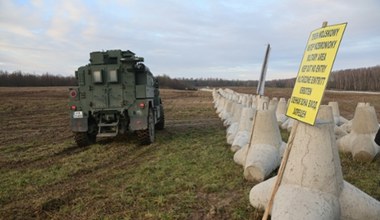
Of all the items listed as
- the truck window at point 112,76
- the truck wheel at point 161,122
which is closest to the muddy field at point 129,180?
the truck window at point 112,76

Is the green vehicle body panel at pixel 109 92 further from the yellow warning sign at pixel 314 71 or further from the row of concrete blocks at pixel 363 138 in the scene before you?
the yellow warning sign at pixel 314 71

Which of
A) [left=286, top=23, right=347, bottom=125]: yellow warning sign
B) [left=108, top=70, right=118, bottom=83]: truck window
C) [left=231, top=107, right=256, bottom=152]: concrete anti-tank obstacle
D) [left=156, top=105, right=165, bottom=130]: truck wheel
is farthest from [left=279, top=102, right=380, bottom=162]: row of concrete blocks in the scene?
[left=156, top=105, right=165, bottom=130]: truck wheel

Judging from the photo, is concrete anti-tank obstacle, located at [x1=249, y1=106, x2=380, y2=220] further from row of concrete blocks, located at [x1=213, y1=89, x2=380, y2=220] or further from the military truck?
the military truck

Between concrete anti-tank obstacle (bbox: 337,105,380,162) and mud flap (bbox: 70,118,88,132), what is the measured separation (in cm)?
638

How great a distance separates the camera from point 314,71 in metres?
4.06

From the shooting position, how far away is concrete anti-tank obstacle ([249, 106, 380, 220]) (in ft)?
12.7

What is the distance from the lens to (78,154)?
367 inches

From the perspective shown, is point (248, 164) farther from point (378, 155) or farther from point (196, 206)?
point (378, 155)

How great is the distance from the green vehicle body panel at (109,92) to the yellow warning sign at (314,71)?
6.43m

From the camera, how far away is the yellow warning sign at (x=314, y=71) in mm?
3797

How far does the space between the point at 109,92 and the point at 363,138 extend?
647 centimetres

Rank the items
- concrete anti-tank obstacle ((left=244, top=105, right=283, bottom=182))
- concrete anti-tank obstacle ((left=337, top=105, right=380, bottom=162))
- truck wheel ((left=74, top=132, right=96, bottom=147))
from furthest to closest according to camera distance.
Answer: truck wheel ((left=74, top=132, right=96, bottom=147)), concrete anti-tank obstacle ((left=337, top=105, right=380, bottom=162)), concrete anti-tank obstacle ((left=244, top=105, right=283, bottom=182))

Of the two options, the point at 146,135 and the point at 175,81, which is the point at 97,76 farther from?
the point at 175,81

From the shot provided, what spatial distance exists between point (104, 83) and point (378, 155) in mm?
7022
